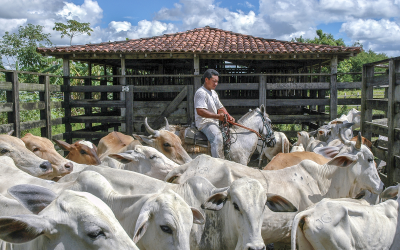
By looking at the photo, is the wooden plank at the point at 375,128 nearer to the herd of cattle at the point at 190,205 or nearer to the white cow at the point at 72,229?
the herd of cattle at the point at 190,205

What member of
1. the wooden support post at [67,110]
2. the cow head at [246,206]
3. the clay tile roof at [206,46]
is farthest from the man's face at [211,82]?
the wooden support post at [67,110]

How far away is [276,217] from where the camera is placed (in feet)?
13.5

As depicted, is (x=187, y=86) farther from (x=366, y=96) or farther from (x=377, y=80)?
(x=377, y=80)

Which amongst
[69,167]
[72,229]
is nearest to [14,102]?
[69,167]

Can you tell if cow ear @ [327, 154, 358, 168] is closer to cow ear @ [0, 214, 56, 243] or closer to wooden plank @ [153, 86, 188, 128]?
cow ear @ [0, 214, 56, 243]

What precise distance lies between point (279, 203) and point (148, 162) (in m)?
2.38

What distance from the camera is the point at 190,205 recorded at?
3627 millimetres

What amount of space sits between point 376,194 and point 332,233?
2.20 metres

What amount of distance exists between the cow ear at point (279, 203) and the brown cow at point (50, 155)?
125 inches

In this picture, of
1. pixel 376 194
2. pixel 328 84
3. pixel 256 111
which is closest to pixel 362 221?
pixel 376 194

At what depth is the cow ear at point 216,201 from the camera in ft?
10.8

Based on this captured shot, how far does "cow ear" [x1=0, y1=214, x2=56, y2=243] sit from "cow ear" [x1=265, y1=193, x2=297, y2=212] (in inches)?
84.2

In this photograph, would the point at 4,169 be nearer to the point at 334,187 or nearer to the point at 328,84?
the point at 334,187

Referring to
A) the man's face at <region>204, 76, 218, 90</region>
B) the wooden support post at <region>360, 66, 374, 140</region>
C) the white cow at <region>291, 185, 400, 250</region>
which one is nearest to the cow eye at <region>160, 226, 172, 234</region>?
the white cow at <region>291, 185, 400, 250</region>
